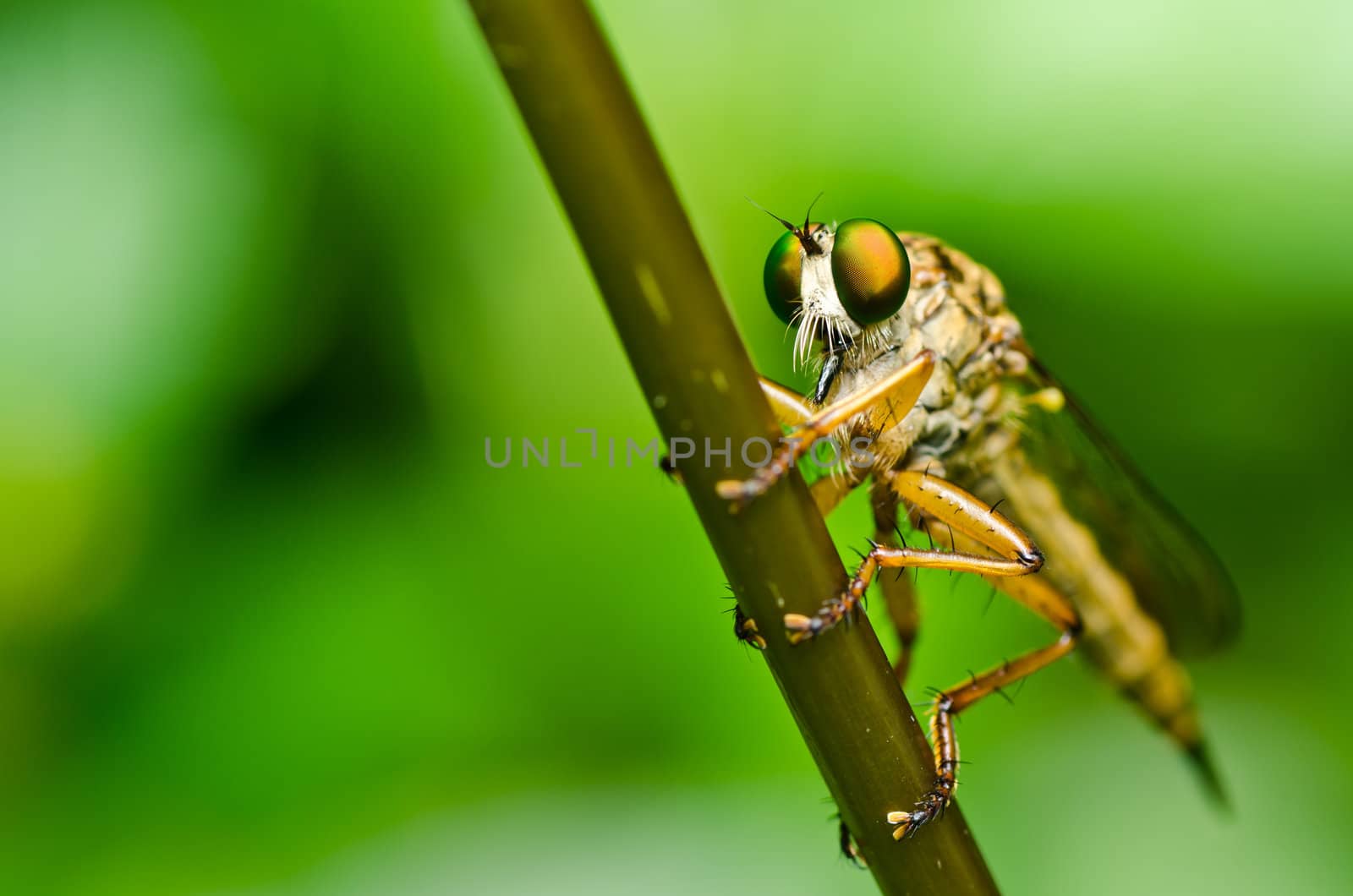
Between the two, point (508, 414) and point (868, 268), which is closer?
point (868, 268)

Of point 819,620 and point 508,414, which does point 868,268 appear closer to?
point 819,620

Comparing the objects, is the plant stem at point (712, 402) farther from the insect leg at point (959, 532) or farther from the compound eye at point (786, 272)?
the compound eye at point (786, 272)

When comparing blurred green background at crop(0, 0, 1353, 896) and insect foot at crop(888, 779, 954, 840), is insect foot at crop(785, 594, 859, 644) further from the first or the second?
blurred green background at crop(0, 0, 1353, 896)

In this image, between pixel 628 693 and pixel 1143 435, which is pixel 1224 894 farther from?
pixel 628 693

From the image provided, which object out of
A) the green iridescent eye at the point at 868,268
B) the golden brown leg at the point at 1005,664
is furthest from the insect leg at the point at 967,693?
the green iridescent eye at the point at 868,268

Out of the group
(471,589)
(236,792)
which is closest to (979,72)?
(471,589)

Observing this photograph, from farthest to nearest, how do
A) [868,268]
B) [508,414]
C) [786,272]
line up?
[508,414] < [786,272] < [868,268]

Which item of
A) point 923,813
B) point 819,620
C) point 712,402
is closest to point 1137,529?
point 923,813

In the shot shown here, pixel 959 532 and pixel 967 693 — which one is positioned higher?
pixel 959 532
